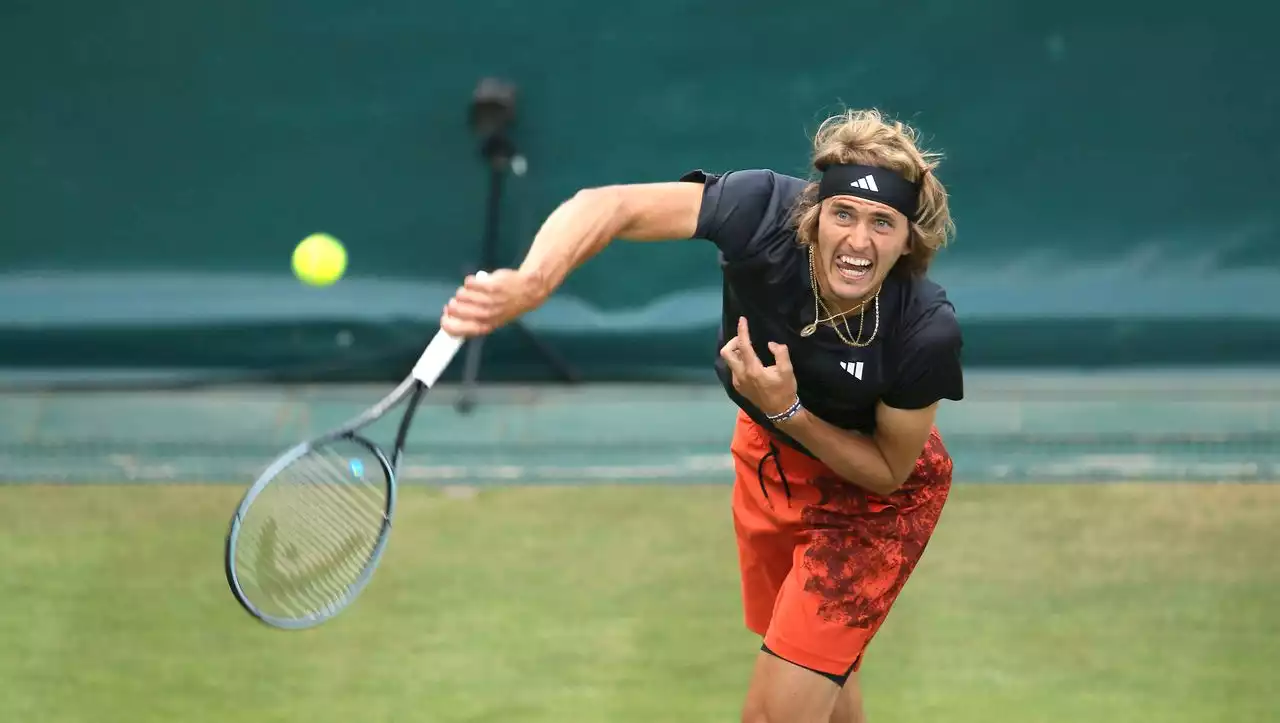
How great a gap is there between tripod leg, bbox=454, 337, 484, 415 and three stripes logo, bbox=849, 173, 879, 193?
3.25m

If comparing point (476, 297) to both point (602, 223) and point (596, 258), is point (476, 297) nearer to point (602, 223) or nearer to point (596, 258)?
point (602, 223)

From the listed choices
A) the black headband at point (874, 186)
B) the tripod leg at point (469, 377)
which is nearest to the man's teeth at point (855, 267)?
the black headband at point (874, 186)

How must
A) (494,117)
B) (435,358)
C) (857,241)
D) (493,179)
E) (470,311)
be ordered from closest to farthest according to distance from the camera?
(470,311), (435,358), (857,241), (494,117), (493,179)

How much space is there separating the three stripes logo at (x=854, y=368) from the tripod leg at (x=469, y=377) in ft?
10.2

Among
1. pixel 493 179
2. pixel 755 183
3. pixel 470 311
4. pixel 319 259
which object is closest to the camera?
pixel 470 311

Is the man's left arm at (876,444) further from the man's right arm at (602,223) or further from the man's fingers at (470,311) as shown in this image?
the man's fingers at (470,311)

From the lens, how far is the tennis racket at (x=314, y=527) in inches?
113

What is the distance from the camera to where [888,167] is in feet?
9.66

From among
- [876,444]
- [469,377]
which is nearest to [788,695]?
[876,444]

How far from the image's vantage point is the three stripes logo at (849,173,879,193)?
2928 mm

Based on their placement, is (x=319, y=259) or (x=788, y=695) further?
(x=319, y=259)

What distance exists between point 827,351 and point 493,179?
10.2 ft

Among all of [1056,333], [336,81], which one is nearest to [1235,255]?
[1056,333]

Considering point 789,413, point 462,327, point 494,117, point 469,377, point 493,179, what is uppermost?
point 462,327
